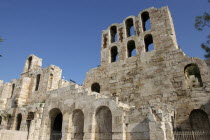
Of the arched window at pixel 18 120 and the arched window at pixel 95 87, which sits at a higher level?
the arched window at pixel 95 87

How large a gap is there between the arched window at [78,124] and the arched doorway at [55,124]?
4.87 feet

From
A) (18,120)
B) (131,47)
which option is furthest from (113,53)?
(18,120)

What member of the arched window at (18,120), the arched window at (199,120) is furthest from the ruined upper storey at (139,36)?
the arched window at (18,120)

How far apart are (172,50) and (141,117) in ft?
22.8

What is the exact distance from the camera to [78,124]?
13.0m

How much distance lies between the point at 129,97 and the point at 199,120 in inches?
209

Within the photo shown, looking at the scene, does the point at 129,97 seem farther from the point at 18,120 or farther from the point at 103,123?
the point at 18,120

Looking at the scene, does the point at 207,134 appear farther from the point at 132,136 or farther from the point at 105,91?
the point at 105,91

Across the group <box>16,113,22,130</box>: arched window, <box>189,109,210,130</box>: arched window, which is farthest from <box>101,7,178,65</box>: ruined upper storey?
<box>16,113,22,130</box>: arched window

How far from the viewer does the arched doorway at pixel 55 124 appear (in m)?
13.8

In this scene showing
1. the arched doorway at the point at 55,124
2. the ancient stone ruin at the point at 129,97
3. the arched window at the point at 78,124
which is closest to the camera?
the ancient stone ruin at the point at 129,97

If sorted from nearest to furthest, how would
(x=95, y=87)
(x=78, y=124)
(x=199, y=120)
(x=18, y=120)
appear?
1. (x=199, y=120)
2. (x=78, y=124)
3. (x=18, y=120)
4. (x=95, y=87)

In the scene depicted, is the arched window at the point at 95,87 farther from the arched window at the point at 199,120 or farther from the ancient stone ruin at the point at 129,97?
the arched window at the point at 199,120

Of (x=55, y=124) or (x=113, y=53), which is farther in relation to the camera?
(x=113, y=53)
